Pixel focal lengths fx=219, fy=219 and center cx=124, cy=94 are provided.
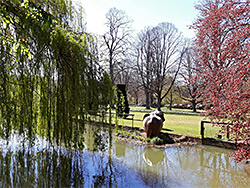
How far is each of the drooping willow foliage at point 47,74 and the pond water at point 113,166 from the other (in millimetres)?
350

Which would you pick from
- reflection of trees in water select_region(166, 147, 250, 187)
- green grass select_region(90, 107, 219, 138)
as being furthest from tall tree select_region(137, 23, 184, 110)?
reflection of trees in water select_region(166, 147, 250, 187)

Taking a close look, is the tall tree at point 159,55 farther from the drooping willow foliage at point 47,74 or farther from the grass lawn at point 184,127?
the drooping willow foliage at point 47,74

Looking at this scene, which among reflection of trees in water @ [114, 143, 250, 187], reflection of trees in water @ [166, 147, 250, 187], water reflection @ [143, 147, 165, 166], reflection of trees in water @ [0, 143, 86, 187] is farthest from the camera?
water reflection @ [143, 147, 165, 166]

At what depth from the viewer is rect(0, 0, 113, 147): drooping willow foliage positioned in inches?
135

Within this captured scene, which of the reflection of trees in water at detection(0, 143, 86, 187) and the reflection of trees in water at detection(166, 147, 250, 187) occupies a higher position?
the reflection of trees in water at detection(0, 143, 86, 187)

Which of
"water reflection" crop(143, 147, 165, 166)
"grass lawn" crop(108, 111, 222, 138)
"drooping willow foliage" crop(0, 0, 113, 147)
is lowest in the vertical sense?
"water reflection" crop(143, 147, 165, 166)

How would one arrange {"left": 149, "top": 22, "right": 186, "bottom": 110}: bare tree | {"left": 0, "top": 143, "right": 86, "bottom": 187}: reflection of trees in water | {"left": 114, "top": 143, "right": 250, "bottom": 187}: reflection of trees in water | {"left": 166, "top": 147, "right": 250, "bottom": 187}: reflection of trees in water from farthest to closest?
{"left": 149, "top": 22, "right": 186, "bottom": 110}: bare tree, {"left": 166, "top": 147, "right": 250, "bottom": 187}: reflection of trees in water, {"left": 114, "top": 143, "right": 250, "bottom": 187}: reflection of trees in water, {"left": 0, "top": 143, "right": 86, "bottom": 187}: reflection of trees in water

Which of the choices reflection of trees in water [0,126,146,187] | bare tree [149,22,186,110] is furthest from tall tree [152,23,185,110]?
reflection of trees in water [0,126,146,187]

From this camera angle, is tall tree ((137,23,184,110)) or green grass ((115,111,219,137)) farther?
tall tree ((137,23,184,110))

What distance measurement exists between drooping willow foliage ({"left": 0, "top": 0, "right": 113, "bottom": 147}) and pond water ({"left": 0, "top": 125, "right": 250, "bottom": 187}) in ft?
1.15

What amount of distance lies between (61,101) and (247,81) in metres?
3.34

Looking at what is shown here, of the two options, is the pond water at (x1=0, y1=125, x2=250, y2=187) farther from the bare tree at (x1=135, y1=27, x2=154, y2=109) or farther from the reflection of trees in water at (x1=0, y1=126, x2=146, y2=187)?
the bare tree at (x1=135, y1=27, x2=154, y2=109)

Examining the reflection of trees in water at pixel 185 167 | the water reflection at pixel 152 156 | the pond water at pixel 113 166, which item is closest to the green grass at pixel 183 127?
the water reflection at pixel 152 156

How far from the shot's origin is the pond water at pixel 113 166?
3.81 meters
